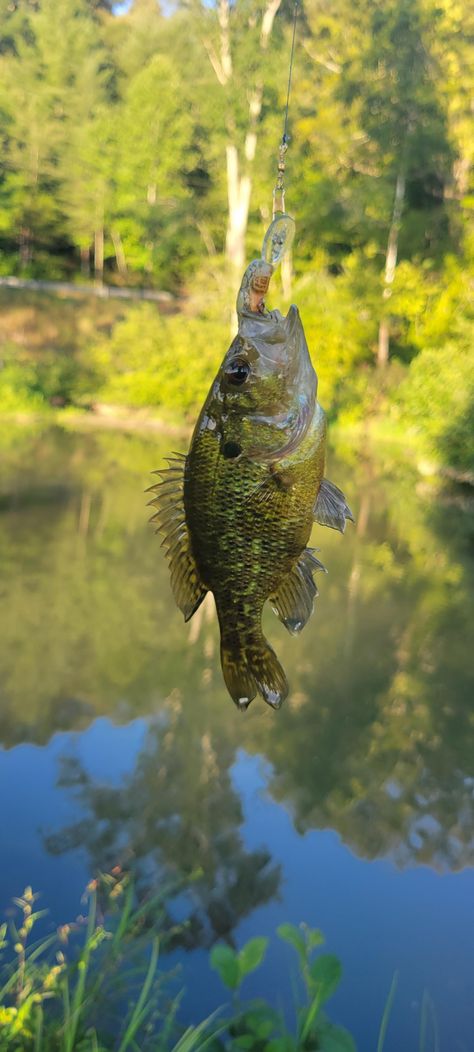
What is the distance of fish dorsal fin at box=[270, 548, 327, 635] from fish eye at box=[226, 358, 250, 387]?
0.37 metres

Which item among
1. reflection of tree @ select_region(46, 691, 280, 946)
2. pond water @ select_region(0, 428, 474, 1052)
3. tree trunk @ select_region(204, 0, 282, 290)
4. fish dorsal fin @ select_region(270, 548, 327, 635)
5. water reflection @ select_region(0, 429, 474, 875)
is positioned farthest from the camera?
tree trunk @ select_region(204, 0, 282, 290)

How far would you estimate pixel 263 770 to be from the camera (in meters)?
5.85

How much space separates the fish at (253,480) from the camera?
1536 mm

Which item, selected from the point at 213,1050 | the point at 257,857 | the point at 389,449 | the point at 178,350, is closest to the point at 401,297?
the point at 389,449

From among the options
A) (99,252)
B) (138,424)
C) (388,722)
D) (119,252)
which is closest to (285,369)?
(388,722)

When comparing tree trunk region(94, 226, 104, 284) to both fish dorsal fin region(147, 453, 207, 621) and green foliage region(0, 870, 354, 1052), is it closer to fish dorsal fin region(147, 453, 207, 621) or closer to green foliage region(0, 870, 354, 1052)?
green foliage region(0, 870, 354, 1052)

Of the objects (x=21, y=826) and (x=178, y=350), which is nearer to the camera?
(x=21, y=826)

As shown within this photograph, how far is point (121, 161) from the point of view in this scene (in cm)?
3234

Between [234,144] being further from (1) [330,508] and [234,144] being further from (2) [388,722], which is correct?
(1) [330,508]

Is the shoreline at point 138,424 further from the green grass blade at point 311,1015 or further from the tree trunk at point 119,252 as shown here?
Result: the green grass blade at point 311,1015

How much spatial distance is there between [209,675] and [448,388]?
427 inches

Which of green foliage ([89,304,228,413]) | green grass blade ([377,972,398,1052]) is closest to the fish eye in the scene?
green grass blade ([377,972,398,1052])

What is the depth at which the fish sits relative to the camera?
154cm

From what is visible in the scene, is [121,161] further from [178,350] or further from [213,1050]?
[213,1050]
